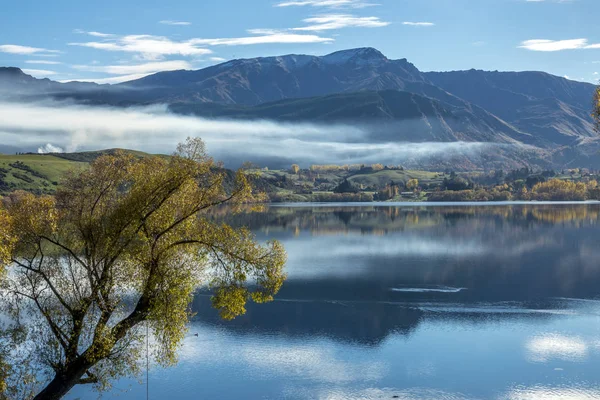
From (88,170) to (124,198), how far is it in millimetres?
2388

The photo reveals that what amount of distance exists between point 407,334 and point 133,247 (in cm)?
3222

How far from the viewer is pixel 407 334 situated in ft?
175

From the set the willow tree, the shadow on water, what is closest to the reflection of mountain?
the shadow on water

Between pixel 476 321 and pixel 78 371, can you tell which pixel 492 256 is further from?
pixel 78 371

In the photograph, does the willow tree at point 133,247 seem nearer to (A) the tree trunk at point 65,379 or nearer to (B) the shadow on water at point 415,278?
(A) the tree trunk at point 65,379

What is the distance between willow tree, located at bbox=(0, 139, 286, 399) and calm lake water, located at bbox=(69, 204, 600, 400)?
1288cm

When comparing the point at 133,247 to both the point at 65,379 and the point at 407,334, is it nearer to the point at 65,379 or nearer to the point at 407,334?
the point at 65,379

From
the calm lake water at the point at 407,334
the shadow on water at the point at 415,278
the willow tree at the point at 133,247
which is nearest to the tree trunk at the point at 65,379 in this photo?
the willow tree at the point at 133,247

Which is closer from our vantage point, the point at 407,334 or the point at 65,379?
the point at 65,379

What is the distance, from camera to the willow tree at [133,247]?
26297 millimetres

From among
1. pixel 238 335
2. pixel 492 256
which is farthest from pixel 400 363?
pixel 492 256

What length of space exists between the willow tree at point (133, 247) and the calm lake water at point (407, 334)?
1288 centimetres

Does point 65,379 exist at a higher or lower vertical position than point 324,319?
higher

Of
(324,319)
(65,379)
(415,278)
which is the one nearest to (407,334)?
(324,319)
